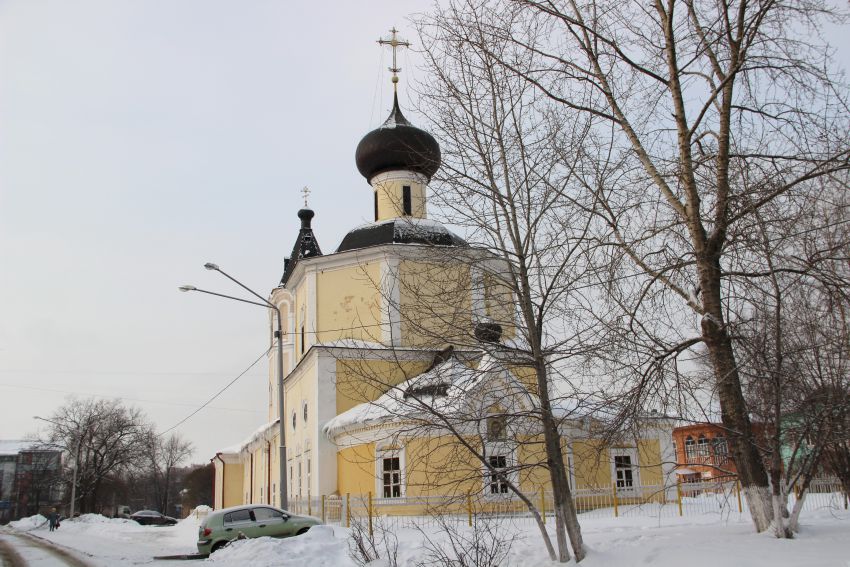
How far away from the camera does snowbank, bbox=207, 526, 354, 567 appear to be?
1121 centimetres

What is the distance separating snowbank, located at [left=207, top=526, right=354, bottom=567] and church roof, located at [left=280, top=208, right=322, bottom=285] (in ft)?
77.5

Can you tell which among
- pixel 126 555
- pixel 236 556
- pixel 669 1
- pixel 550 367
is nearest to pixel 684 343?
pixel 550 367

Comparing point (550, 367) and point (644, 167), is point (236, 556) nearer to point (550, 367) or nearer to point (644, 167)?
point (550, 367)

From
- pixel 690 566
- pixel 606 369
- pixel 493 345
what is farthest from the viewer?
pixel 493 345

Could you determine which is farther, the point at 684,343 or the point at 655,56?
the point at 655,56

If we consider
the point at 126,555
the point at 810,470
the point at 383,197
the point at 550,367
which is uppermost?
the point at 383,197

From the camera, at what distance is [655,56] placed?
349 inches

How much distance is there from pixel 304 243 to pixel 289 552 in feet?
85.3

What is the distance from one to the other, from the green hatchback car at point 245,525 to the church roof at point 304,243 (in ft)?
69.9

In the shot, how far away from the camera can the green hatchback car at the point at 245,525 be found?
14320 mm

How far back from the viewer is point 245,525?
1472 cm

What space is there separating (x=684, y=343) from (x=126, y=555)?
1215 cm

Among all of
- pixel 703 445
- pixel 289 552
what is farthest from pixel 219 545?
pixel 703 445

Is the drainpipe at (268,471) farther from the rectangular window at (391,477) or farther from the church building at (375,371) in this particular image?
the rectangular window at (391,477)
